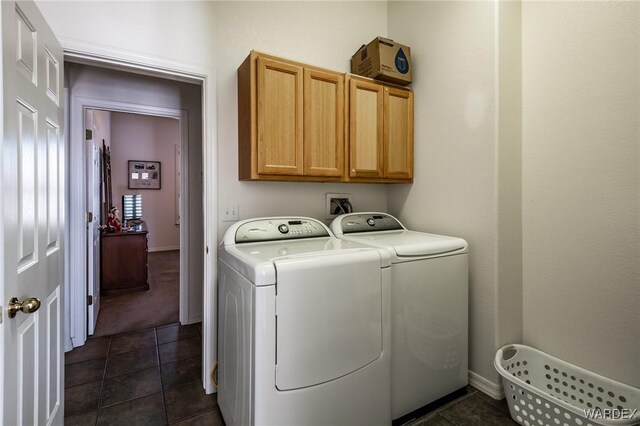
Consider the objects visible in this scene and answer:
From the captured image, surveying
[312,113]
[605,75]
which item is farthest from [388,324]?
[605,75]

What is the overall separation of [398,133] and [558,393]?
190 cm

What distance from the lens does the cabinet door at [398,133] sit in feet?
7.47

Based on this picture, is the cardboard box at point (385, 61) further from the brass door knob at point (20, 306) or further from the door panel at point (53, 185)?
the brass door knob at point (20, 306)

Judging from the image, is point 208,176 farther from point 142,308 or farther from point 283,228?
point 142,308

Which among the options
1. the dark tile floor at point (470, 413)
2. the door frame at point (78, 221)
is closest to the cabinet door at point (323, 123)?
the dark tile floor at point (470, 413)

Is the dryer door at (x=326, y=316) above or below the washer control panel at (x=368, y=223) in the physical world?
below

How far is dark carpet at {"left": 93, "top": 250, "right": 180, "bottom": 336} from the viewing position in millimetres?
2979

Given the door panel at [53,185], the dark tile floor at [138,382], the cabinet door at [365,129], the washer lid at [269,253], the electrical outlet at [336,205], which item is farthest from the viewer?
the electrical outlet at [336,205]

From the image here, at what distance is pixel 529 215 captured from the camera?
189cm

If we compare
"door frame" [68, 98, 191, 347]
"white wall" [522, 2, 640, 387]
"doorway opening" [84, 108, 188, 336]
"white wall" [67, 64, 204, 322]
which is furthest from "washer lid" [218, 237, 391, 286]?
"doorway opening" [84, 108, 188, 336]

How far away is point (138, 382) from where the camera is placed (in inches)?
80.8

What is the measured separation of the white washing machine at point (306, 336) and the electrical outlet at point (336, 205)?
829mm

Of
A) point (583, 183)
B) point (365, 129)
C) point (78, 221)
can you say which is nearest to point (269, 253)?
point (365, 129)

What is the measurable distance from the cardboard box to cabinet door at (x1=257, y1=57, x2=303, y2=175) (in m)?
0.61
